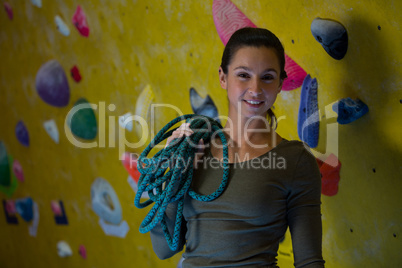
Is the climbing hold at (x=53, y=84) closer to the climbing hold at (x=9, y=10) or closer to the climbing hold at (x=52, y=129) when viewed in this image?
the climbing hold at (x=52, y=129)

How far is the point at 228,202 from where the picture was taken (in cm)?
98

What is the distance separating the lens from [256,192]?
96 centimetres

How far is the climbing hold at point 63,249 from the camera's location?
2098mm

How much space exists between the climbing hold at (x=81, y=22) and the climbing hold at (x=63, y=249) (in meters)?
0.99

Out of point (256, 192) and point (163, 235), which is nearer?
point (256, 192)

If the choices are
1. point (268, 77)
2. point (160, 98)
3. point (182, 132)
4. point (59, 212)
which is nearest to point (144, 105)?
point (160, 98)

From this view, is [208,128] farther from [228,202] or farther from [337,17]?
[337,17]

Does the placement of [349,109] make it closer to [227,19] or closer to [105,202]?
[227,19]

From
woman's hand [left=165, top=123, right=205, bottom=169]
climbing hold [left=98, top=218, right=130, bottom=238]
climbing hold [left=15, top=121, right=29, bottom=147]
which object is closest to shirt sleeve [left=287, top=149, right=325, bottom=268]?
woman's hand [left=165, top=123, right=205, bottom=169]

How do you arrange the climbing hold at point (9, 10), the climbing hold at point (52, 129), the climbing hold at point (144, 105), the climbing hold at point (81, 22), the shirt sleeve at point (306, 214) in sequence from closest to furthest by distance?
the shirt sleeve at point (306, 214), the climbing hold at point (144, 105), the climbing hold at point (81, 22), the climbing hold at point (52, 129), the climbing hold at point (9, 10)

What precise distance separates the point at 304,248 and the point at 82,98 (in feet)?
3.97

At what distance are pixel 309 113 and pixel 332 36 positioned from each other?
0.69 ft

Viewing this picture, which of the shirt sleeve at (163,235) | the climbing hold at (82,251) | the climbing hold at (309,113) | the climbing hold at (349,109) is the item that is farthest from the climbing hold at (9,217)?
the climbing hold at (349,109)

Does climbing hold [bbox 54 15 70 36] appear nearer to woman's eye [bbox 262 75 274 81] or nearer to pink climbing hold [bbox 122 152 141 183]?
pink climbing hold [bbox 122 152 141 183]
